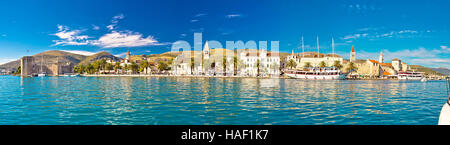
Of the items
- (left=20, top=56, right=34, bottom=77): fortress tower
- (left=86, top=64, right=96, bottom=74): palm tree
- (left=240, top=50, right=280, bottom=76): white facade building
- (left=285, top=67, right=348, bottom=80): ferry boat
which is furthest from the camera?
(left=86, top=64, right=96, bottom=74): palm tree

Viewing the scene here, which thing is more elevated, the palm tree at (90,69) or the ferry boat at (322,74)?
the palm tree at (90,69)

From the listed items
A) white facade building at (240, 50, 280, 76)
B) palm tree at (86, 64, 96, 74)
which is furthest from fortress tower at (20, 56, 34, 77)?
white facade building at (240, 50, 280, 76)

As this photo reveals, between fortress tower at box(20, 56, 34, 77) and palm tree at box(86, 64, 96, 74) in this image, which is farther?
palm tree at box(86, 64, 96, 74)

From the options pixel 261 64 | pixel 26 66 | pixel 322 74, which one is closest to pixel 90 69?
pixel 26 66

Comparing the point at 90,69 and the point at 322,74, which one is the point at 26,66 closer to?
the point at 90,69

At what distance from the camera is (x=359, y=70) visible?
6407 inches

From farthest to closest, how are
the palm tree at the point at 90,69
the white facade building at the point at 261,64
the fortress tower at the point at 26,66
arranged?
the palm tree at the point at 90,69, the fortress tower at the point at 26,66, the white facade building at the point at 261,64

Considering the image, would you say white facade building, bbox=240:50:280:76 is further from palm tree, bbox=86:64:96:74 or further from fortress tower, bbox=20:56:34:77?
fortress tower, bbox=20:56:34:77

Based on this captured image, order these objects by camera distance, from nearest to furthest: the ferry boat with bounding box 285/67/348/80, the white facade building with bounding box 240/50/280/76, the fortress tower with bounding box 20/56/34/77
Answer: the ferry boat with bounding box 285/67/348/80 < the white facade building with bounding box 240/50/280/76 < the fortress tower with bounding box 20/56/34/77

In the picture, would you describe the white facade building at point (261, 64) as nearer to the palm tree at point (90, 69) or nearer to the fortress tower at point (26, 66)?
the palm tree at point (90, 69)

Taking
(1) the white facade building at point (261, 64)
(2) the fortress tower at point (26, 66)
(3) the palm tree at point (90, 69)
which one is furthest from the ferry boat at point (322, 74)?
(2) the fortress tower at point (26, 66)

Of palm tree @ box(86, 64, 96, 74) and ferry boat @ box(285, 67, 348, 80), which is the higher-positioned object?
palm tree @ box(86, 64, 96, 74)
